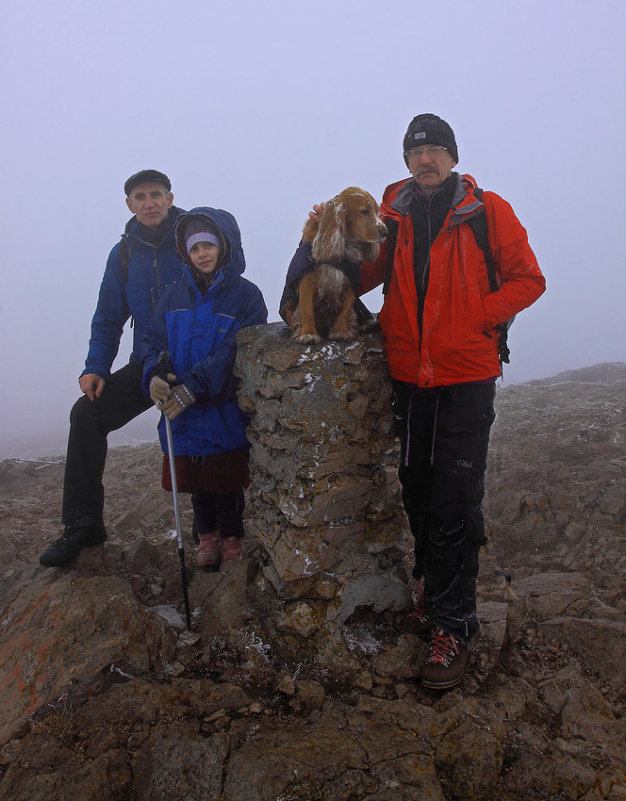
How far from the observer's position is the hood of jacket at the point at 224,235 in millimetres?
3555

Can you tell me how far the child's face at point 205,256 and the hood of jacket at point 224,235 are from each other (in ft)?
0.26

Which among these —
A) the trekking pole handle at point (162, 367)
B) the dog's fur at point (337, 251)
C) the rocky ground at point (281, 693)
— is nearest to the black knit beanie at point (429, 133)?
the dog's fur at point (337, 251)

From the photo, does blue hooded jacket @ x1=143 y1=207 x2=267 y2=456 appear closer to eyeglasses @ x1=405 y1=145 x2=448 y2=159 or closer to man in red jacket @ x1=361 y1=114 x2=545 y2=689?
man in red jacket @ x1=361 y1=114 x2=545 y2=689

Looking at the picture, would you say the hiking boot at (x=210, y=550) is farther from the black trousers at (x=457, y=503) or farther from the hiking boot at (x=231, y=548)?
the black trousers at (x=457, y=503)

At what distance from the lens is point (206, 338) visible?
3621 mm

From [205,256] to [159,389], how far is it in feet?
3.38

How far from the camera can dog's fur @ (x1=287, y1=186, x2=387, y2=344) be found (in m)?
3.19

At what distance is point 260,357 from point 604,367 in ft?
48.2

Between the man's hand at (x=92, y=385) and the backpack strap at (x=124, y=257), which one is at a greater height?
the backpack strap at (x=124, y=257)

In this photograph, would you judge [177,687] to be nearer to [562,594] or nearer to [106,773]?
[106,773]

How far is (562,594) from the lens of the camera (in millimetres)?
3504

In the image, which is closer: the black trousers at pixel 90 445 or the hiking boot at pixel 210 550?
the black trousers at pixel 90 445

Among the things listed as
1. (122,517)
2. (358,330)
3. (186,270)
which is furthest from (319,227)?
(122,517)

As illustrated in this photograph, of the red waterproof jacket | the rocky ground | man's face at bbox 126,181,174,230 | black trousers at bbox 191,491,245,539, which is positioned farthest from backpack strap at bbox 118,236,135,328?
the red waterproof jacket
